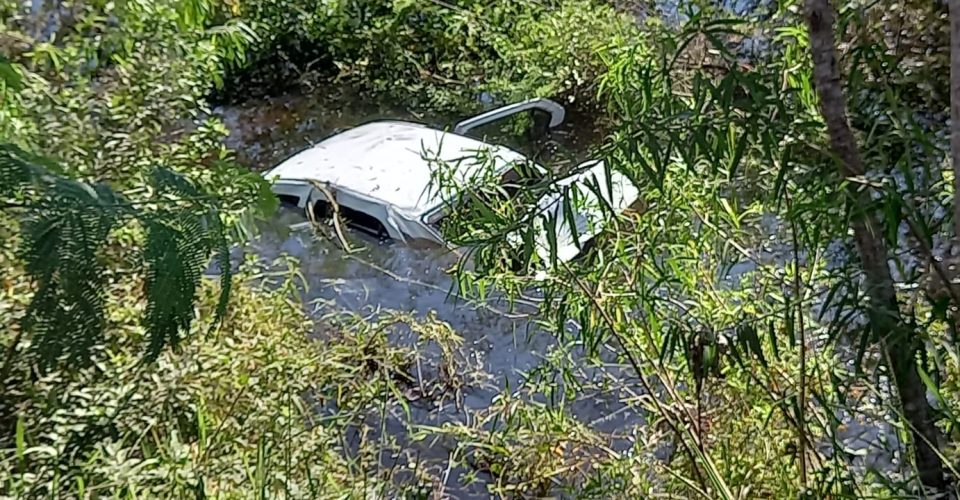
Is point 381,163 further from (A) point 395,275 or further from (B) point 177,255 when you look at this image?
(B) point 177,255

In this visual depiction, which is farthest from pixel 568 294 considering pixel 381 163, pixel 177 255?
pixel 381 163

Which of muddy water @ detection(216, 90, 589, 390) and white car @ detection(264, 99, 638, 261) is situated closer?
→ muddy water @ detection(216, 90, 589, 390)

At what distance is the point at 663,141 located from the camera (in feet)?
5.57

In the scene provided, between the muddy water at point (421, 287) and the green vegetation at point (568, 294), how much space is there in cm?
8

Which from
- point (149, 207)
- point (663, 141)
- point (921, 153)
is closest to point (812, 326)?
point (921, 153)

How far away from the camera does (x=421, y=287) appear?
4.55m

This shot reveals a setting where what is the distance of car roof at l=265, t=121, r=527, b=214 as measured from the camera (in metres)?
4.70

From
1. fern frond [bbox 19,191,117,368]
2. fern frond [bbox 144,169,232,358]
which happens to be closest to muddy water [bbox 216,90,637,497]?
fern frond [bbox 144,169,232,358]

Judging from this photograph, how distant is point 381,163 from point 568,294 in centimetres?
281

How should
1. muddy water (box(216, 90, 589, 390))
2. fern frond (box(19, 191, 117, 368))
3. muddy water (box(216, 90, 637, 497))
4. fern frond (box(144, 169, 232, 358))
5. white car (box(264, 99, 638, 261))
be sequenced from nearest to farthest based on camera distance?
fern frond (box(19, 191, 117, 368)) < fern frond (box(144, 169, 232, 358)) < muddy water (box(216, 90, 637, 497)) < muddy water (box(216, 90, 589, 390)) < white car (box(264, 99, 638, 261))

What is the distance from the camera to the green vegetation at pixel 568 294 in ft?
5.15

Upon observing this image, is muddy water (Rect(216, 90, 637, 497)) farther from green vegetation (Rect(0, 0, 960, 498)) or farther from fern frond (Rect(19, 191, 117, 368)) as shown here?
fern frond (Rect(19, 191, 117, 368))

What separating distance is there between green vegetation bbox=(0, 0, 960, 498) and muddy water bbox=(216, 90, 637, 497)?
0.26 feet

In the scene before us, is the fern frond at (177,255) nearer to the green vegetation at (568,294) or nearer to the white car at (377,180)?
the green vegetation at (568,294)
